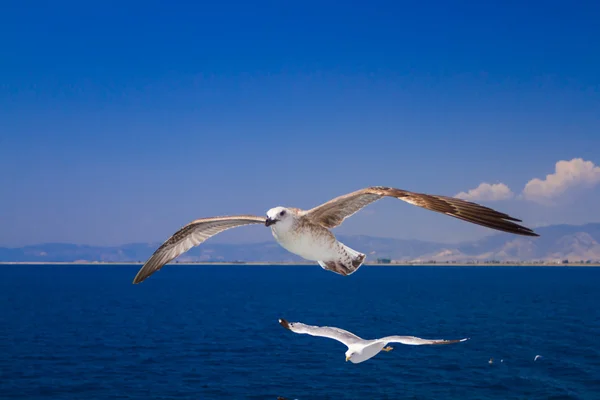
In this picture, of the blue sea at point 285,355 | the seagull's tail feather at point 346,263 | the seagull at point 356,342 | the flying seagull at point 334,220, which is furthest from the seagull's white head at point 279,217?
the blue sea at point 285,355

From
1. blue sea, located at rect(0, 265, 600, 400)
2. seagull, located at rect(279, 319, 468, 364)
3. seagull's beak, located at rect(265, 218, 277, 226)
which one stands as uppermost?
seagull's beak, located at rect(265, 218, 277, 226)

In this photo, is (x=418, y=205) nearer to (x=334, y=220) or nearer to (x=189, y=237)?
(x=334, y=220)

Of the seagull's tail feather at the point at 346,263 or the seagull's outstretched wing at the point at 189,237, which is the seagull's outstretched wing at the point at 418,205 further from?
the seagull's outstretched wing at the point at 189,237

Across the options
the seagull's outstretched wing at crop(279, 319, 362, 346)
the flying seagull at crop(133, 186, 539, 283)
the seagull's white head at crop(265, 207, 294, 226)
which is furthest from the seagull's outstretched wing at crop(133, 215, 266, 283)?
the seagull's outstretched wing at crop(279, 319, 362, 346)

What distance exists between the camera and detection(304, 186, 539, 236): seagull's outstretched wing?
5.96 m

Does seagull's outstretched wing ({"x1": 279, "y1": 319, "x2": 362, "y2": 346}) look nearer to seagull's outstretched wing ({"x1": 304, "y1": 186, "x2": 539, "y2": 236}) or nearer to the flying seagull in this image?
the flying seagull

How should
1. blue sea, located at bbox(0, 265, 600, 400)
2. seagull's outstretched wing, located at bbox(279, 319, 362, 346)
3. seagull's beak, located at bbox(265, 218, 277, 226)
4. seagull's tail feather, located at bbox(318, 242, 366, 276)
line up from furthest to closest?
blue sea, located at bbox(0, 265, 600, 400), seagull's tail feather, located at bbox(318, 242, 366, 276), seagull's beak, located at bbox(265, 218, 277, 226), seagull's outstretched wing, located at bbox(279, 319, 362, 346)

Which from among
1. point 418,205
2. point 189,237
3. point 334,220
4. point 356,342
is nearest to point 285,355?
point 189,237

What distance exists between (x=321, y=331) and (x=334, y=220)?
1.95m

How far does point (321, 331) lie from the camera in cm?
651

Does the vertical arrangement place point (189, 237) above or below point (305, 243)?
above

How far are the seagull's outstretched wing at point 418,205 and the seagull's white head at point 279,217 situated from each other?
1.26ft

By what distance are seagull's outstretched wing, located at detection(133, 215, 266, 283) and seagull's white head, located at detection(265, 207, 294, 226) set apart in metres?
1.29

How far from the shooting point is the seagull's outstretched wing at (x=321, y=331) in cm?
588
